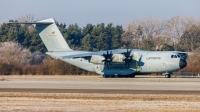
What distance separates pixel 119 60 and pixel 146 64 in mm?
2841

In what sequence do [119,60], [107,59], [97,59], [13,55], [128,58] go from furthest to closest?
[13,55], [97,59], [119,60], [107,59], [128,58]

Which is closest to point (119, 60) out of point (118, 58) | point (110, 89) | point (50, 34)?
point (118, 58)

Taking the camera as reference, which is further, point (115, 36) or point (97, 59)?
point (115, 36)

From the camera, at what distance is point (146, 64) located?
49000 millimetres

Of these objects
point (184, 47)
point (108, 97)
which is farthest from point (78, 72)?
point (184, 47)

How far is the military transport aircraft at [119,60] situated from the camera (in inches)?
1914

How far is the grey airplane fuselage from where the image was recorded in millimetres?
48469

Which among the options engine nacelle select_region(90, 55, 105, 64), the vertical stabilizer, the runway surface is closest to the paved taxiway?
the runway surface

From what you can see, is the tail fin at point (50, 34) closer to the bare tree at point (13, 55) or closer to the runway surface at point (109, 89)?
the bare tree at point (13, 55)

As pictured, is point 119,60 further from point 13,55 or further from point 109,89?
point 13,55

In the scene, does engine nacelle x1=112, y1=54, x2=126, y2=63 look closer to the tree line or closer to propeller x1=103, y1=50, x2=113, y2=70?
propeller x1=103, y1=50, x2=113, y2=70

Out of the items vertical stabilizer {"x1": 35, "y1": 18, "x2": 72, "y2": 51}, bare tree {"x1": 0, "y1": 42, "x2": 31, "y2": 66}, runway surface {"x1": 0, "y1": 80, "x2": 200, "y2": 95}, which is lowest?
runway surface {"x1": 0, "y1": 80, "x2": 200, "y2": 95}

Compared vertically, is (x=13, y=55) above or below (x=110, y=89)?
above

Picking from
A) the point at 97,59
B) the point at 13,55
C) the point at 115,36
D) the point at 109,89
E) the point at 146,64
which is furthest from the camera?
Result: the point at 115,36
